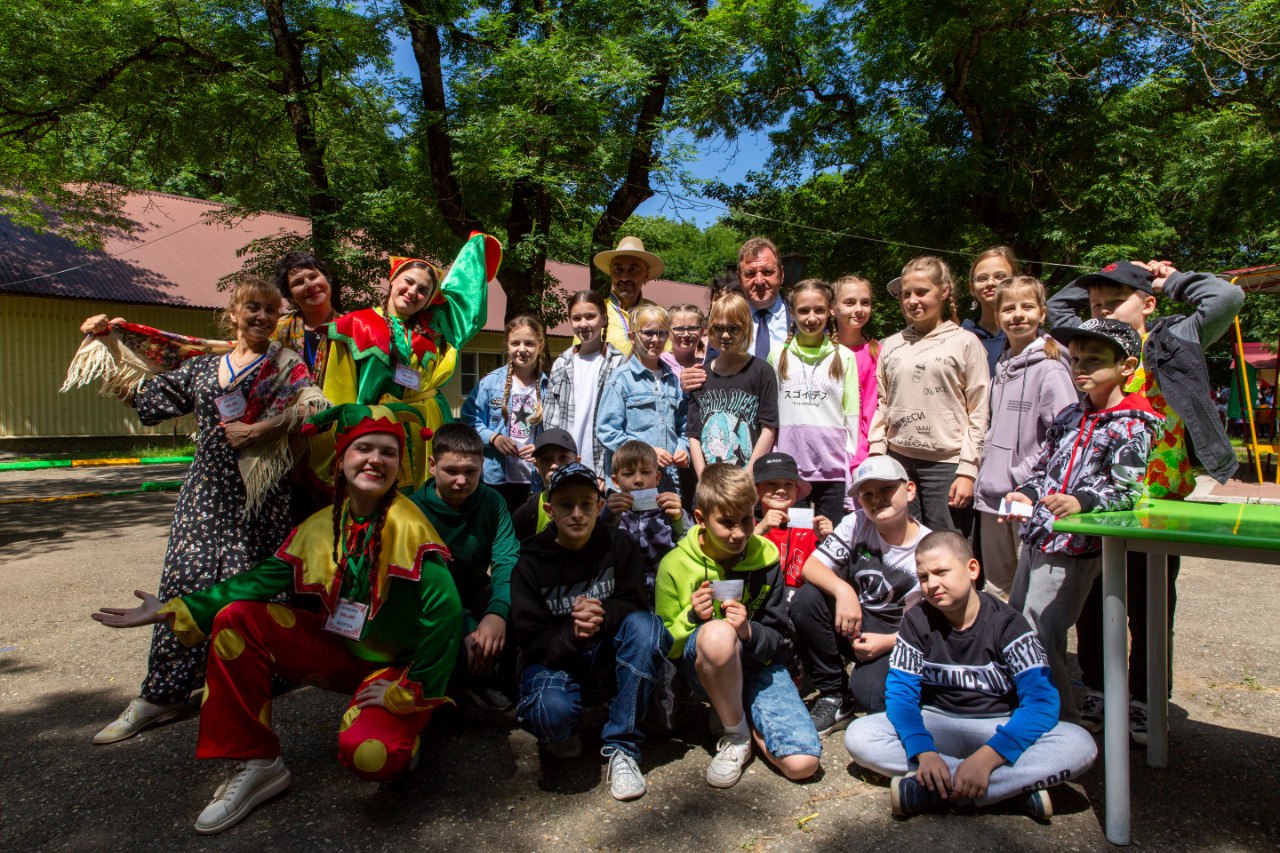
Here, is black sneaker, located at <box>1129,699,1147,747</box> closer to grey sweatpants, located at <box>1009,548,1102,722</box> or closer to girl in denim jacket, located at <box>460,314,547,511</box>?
grey sweatpants, located at <box>1009,548,1102,722</box>

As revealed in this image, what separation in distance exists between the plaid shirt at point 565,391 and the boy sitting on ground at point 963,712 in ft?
7.06

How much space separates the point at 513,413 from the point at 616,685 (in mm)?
2036

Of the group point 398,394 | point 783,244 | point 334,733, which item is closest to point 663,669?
point 334,733

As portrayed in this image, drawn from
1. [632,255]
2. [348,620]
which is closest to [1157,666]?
[348,620]

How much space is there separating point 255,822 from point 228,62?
10.9m

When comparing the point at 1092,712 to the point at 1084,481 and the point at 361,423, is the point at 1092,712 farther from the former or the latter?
the point at 361,423

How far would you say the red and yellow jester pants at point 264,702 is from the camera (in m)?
2.51

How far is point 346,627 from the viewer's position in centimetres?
275

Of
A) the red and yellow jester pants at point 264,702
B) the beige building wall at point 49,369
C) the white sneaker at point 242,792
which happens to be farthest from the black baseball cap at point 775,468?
the beige building wall at point 49,369

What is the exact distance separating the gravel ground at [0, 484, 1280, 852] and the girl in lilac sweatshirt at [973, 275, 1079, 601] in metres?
0.93

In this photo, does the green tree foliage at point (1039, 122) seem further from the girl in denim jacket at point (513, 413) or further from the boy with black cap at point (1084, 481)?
the boy with black cap at point (1084, 481)

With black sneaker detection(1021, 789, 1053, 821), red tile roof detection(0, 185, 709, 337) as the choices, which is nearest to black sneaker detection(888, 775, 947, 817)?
black sneaker detection(1021, 789, 1053, 821)

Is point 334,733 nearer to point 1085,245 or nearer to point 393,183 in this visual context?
point 393,183

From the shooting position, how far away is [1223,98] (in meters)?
13.9
